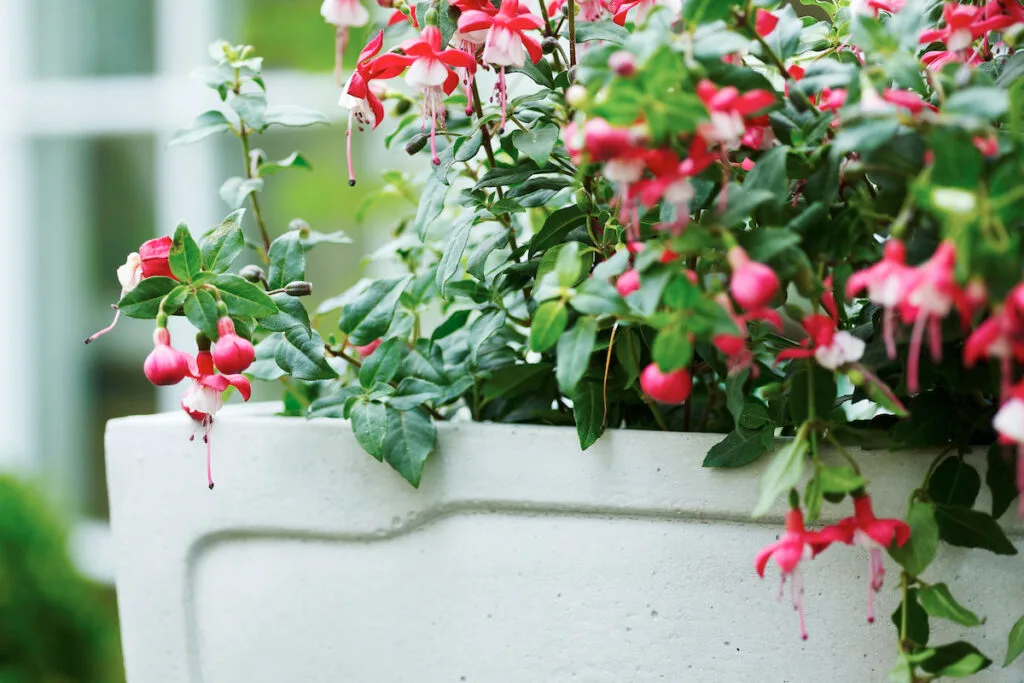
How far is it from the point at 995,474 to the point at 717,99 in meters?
0.22

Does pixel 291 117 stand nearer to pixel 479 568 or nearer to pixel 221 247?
pixel 221 247

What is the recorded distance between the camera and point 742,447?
0.44 meters

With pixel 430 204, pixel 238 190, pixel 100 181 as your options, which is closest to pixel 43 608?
pixel 100 181

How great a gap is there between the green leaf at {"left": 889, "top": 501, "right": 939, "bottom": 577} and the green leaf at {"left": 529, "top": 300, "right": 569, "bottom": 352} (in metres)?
0.16

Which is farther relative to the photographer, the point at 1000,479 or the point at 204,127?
the point at 204,127

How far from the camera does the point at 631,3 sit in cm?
45

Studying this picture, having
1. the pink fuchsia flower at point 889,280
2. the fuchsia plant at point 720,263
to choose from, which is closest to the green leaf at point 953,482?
the fuchsia plant at point 720,263

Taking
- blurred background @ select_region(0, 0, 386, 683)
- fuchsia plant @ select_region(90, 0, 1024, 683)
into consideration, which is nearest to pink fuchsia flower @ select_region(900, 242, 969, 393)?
fuchsia plant @ select_region(90, 0, 1024, 683)

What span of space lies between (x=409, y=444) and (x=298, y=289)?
0.32 feet

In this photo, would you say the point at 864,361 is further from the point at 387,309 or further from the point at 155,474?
the point at 155,474

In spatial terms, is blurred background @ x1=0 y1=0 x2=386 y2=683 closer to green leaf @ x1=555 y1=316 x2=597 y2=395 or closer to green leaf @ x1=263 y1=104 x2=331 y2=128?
green leaf @ x1=263 y1=104 x2=331 y2=128

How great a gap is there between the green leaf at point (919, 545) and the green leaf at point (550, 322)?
157 millimetres

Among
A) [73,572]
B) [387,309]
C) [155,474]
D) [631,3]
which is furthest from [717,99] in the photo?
[73,572]

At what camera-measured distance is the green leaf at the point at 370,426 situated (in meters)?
0.48
